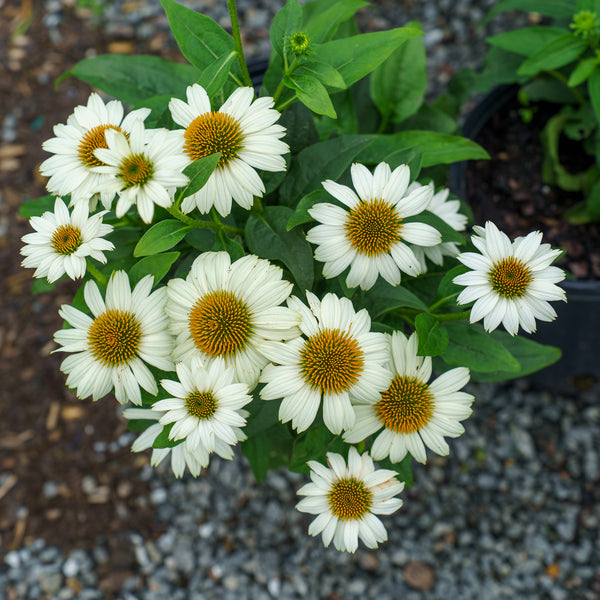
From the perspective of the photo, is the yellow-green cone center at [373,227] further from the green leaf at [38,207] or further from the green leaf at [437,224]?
the green leaf at [38,207]

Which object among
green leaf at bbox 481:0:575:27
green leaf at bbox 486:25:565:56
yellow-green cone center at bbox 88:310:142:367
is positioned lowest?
yellow-green cone center at bbox 88:310:142:367

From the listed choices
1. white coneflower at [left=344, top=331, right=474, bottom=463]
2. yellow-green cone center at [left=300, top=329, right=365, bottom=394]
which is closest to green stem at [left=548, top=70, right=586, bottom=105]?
white coneflower at [left=344, top=331, right=474, bottom=463]

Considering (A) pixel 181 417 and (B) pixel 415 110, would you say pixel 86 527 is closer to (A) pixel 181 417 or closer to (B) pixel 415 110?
(A) pixel 181 417

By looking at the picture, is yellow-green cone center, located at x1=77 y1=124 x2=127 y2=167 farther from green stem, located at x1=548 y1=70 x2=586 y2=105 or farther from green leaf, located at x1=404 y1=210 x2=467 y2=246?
green stem, located at x1=548 y1=70 x2=586 y2=105

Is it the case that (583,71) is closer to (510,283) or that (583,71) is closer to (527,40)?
(527,40)

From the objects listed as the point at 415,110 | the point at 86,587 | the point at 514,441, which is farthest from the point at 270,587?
the point at 415,110
